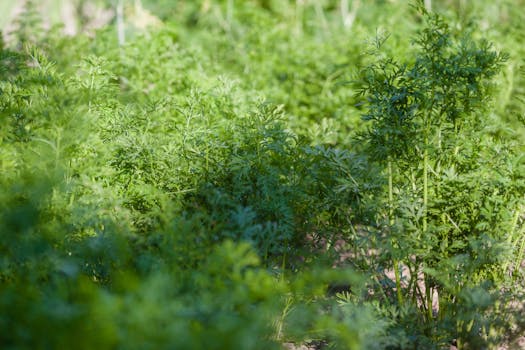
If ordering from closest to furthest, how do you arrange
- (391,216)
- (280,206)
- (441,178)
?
(280,206), (391,216), (441,178)

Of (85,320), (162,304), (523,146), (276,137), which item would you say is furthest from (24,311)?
(523,146)

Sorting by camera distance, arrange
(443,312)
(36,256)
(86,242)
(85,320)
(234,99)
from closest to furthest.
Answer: (85,320), (36,256), (86,242), (443,312), (234,99)

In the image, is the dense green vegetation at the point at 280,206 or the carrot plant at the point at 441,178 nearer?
the dense green vegetation at the point at 280,206

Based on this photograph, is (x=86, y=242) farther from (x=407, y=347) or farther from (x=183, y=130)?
(x=407, y=347)

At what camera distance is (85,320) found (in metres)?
1.87

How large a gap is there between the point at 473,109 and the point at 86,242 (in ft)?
6.78

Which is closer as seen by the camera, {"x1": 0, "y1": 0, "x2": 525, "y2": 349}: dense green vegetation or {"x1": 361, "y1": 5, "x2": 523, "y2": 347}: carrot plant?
{"x1": 0, "y1": 0, "x2": 525, "y2": 349}: dense green vegetation

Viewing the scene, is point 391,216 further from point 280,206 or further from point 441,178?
point 280,206

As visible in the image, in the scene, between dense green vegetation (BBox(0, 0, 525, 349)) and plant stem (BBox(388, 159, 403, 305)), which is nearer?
dense green vegetation (BBox(0, 0, 525, 349))

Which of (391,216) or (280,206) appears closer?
(280,206)

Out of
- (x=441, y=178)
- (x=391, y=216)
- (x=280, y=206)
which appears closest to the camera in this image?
(x=280, y=206)

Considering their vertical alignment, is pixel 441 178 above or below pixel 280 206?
above

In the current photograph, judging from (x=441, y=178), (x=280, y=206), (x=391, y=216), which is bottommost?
(x=280, y=206)

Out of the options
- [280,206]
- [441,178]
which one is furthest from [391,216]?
[280,206]
